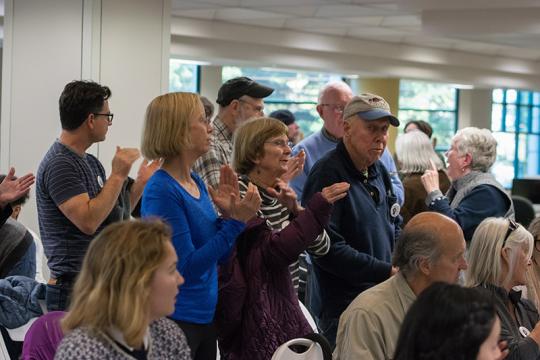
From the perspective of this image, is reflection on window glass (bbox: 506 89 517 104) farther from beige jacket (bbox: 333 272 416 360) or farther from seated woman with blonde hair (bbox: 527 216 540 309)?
beige jacket (bbox: 333 272 416 360)

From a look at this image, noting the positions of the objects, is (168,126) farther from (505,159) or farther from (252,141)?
(505,159)

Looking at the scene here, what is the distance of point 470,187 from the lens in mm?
4809

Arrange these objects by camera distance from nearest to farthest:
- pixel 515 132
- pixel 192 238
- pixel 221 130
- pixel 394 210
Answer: pixel 192 238
pixel 394 210
pixel 221 130
pixel 515 132

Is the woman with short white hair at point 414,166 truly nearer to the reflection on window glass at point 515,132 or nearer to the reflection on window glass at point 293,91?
the reflection on window glass at point 293,91

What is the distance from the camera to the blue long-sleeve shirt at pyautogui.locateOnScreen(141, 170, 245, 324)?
2918 millimetres

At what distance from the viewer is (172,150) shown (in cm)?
306

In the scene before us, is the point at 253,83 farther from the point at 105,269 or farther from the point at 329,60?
the point at 329,60

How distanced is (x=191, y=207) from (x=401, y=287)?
2.29ft

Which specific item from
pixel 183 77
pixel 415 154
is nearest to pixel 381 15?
pixel 415 154

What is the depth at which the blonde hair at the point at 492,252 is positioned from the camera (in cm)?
342

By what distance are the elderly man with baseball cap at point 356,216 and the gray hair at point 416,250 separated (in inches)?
22.8

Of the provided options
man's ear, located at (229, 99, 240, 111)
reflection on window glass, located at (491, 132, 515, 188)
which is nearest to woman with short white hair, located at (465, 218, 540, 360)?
man's ear, located at (229, 99, 240, 111)

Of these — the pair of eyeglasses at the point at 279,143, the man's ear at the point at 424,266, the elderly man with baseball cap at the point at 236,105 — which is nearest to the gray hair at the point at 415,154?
the elderly man with baseball cap at the point at 236,105

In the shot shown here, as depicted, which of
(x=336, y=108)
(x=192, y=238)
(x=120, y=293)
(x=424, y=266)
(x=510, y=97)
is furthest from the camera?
(x=510, y=97)
